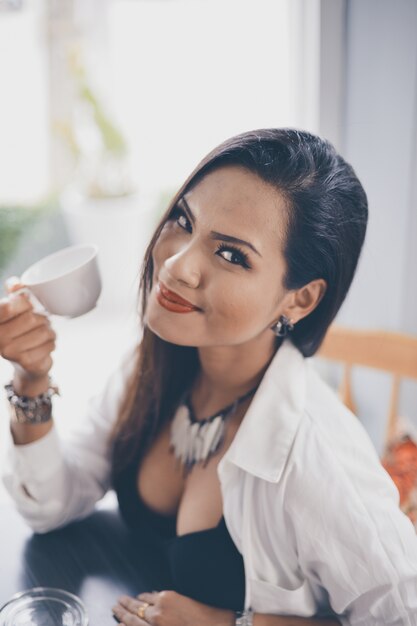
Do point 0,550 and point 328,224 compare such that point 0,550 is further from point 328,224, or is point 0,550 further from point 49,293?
point 328,224

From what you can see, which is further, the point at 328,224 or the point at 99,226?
the point at 99,226

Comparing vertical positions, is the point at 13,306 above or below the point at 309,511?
above

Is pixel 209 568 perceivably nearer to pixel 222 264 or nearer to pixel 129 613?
pixel 129 613

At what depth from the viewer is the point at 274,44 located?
1749 mm

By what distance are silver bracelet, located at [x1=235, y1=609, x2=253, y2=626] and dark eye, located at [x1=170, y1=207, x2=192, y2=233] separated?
0.55 metres

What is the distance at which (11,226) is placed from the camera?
215cm

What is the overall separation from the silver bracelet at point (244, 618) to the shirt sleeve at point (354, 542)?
10cm

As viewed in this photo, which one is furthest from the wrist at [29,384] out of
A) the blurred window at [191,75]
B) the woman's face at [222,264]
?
the blurred window at [191,75]

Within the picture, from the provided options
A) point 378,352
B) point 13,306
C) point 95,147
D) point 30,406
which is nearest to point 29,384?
point 30,406

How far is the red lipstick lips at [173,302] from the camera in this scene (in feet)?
2.80

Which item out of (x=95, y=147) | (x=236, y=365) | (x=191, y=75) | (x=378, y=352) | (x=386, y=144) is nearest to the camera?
(x=236, y=365)

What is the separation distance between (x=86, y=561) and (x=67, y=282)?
45 centimetres

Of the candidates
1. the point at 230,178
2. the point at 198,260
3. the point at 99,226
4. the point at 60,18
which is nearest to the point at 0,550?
the point at 198,260

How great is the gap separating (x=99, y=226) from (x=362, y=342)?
2.56 meters
